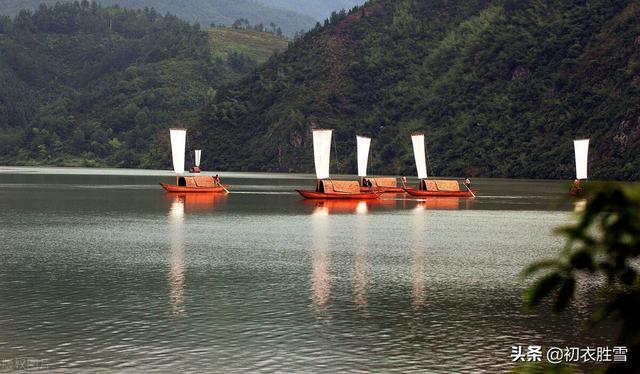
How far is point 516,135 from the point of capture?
189 m

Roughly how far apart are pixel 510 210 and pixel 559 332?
179 feet

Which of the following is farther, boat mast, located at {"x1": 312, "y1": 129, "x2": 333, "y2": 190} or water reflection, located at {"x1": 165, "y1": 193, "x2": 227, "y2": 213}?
boat mast, located at {"x1": 312, "y1": 129, "x2": 333, "y2": 190}

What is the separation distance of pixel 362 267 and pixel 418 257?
4.93 meters

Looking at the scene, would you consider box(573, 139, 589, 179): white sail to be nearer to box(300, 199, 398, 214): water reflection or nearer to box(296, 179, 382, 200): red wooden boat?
box(300, 199, 398, 214): water reflection

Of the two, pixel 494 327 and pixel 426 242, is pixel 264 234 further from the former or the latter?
pixel 494 327

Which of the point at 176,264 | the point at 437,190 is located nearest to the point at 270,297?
the point at 176,264

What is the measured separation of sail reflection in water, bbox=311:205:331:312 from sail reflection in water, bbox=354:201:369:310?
0.90 meters

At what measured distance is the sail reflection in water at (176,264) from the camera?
995 inches

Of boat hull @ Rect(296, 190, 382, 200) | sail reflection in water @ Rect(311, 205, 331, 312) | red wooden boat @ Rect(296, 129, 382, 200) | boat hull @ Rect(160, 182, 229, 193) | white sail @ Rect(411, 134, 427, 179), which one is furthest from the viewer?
white sail @ Rect(411, 134, 427, 179)

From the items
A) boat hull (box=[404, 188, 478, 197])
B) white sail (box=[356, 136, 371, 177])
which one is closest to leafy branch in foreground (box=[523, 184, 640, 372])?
boat hull (box=[404, 188, 478, 197])

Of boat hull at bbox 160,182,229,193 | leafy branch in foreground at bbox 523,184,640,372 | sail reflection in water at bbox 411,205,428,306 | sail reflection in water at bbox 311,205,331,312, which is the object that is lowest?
sail reflection in water at bbox 411,205,428,306

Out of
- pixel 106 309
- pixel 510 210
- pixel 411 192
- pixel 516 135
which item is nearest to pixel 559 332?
pixel 106 309

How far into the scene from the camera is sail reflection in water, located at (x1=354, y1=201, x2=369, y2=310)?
2712 centimetres

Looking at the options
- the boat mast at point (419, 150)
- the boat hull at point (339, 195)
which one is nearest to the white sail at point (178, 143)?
the boat hull at point (339, 195)
